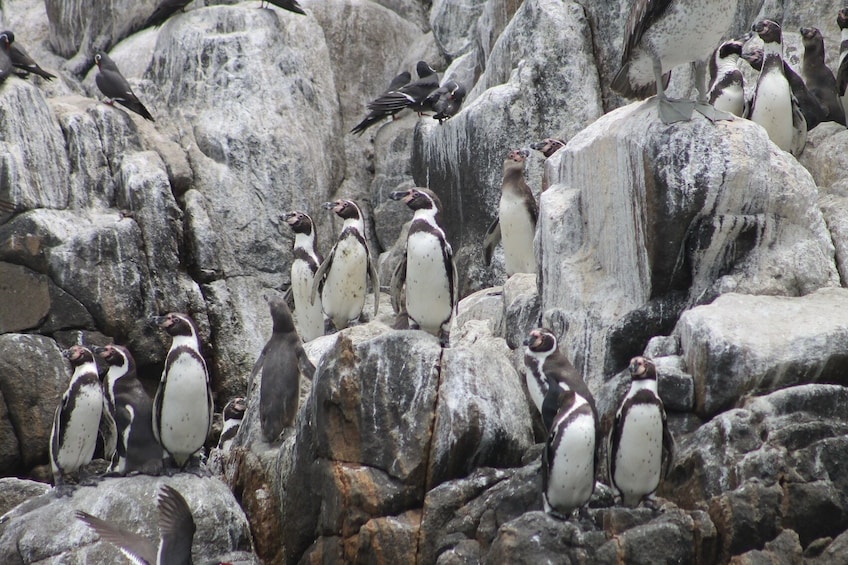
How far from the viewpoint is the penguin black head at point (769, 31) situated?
11319 mm

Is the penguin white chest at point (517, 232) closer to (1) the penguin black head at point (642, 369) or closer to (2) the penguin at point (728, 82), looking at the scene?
(2) the penguin at point (728, 82)

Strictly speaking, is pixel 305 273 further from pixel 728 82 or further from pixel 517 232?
pixel 728 82

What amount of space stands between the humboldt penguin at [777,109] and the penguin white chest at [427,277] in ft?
13.2

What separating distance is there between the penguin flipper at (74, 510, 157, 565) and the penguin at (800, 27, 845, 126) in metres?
8.17

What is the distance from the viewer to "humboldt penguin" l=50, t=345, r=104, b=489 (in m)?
8.36

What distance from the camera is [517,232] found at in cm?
1127

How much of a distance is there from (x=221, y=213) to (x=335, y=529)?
7357 mm

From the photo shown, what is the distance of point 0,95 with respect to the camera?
12805 millimetres

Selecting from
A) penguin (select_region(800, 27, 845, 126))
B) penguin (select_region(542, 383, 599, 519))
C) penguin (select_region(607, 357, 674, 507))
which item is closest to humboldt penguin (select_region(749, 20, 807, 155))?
penguin (select_region(800, 27, 845, 126))

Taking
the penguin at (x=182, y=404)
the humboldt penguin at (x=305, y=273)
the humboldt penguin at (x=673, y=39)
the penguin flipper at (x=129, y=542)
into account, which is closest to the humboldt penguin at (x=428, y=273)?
the penguin at (x=182, y=404)

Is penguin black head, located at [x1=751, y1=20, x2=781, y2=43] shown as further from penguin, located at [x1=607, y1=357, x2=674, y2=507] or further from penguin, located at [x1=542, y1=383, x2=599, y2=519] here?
penguin, located at [x1=542, y1=383, x2=599, y2=519]

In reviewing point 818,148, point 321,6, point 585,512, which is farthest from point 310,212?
point 585,512

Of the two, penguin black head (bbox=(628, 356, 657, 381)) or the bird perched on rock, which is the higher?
the bird perched on rock

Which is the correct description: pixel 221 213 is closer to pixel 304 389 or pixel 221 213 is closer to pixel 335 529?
pixel 304 389
